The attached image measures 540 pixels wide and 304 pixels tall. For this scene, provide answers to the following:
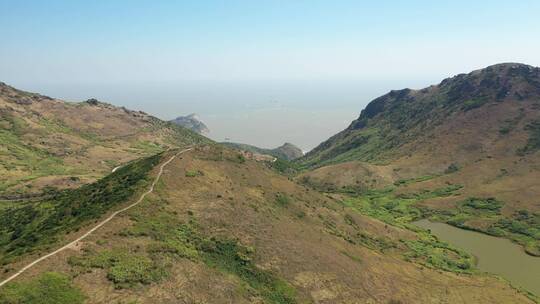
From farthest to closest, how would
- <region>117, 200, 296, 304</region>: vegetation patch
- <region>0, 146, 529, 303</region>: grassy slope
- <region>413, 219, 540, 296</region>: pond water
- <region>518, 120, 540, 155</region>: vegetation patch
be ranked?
<region>518, 120, 540, 155</region>: vegetation patch → <region>413, 219, 540, 296</region>: pond water → <region>117, 200, 296, 304</region>: vegetation patch → <region>0, 146, 529, 303</region>: grassy slope

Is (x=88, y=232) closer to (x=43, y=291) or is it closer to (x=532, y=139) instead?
(x=43, y=291)

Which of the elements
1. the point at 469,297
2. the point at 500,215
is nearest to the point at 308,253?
the point at 469,297

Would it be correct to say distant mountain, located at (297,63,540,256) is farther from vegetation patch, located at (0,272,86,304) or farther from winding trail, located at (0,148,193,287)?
vegetation patch, located at (0,272,86,304)

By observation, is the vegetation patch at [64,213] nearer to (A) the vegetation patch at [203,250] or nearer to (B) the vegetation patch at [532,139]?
(A) the vegetation patch at [203,250]

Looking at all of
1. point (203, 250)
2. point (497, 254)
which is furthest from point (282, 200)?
point (497, 254)

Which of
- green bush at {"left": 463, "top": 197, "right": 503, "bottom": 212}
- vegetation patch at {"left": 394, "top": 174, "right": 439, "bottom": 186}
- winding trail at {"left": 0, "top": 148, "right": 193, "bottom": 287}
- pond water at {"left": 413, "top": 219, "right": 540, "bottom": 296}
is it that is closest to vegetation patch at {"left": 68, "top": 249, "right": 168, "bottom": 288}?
winding trail at {"left": 0, "top": 148, "right": 193, "bottom": 287}

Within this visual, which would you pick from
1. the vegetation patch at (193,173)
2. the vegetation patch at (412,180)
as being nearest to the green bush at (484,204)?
the vegetation patch at (412,180)
